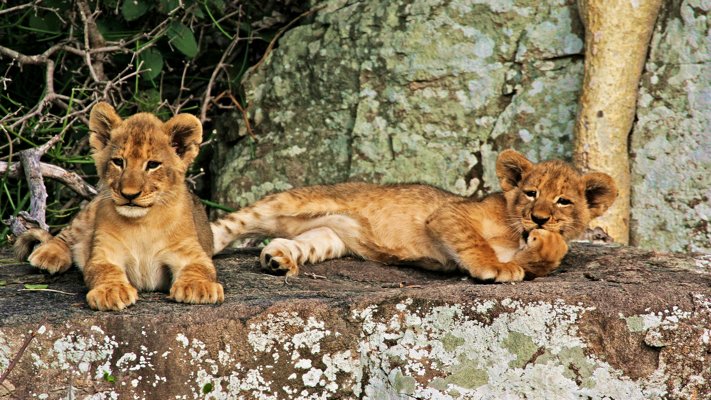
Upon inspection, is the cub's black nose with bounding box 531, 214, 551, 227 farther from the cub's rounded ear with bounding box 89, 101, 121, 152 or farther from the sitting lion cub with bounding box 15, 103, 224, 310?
the cub's rounded ear with bounding box 89, 101, 121, 152

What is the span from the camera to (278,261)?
17.0ft

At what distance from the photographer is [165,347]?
150 inches

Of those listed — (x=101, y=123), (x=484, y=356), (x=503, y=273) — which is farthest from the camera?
(x=503, y=273)

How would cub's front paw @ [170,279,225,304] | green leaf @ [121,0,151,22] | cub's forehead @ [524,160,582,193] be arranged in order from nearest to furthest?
cub's front paw @ [170,279,225,304] → cub's forehead @ [524,160,582,193] → green leaf @ [121,0,151,22]

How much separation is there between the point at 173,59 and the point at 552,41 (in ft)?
9.80

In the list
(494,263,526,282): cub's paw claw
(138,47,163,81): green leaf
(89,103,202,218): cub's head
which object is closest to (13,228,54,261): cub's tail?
(89,103,202,218): cub's head

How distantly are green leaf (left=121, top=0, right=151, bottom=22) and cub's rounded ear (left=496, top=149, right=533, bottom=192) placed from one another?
117 inches

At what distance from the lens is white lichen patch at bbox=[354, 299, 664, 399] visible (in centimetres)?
388

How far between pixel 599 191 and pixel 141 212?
2548 mm

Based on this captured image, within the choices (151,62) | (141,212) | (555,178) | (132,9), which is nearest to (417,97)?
(555,178)

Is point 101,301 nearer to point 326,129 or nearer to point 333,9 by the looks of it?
point 326,129

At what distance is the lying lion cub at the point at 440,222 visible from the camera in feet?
17.1

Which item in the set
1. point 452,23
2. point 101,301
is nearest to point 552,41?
point 452,23

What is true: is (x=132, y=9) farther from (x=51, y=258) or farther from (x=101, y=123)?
(x=51, y=258)
